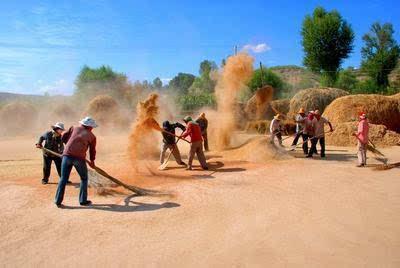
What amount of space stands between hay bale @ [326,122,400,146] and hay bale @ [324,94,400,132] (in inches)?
47.2

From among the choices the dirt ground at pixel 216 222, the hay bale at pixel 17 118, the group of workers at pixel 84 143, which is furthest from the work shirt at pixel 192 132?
the hay bale at pixel 17 118

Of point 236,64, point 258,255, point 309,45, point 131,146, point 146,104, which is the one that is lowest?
point 258,255

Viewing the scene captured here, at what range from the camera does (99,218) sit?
23.9ft

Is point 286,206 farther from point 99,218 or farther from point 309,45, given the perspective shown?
point 309,45

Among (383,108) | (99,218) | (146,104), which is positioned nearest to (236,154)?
(146,104)

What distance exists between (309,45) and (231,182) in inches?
1292

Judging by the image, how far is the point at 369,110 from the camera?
20000 millimetres

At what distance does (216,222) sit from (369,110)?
1547 centimetres

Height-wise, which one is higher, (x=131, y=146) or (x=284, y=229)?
(x=131, y=146)

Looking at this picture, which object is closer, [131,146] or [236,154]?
[131,146]

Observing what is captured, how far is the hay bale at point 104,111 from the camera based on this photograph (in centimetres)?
2956

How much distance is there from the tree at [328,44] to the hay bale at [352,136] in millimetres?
21793

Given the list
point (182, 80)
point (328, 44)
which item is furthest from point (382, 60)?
point (182, 80)

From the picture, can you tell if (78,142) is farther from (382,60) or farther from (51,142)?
(382,60)
